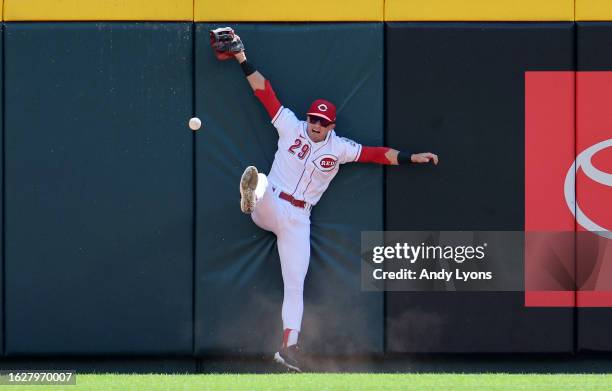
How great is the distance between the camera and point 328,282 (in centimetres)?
1011

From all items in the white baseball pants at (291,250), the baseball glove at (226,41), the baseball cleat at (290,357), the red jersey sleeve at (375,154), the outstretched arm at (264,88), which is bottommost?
the baseball cleat at (290,357)

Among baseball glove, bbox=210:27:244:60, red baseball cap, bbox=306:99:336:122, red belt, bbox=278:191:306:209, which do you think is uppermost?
baseball glove, bbox=210:27:244:60

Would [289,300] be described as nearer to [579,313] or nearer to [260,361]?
[260,361]

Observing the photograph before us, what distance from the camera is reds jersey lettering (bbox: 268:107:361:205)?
9.92 m

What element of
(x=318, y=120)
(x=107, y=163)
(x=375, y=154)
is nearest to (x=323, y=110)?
(x=318, y=120)

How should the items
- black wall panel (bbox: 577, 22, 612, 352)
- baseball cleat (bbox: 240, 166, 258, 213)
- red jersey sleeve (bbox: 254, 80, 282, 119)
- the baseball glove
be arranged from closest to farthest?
1. baseball cleat (bbox: 240, 166, 258, 213)
2. the baseball glove
3. red jersey sleeve (bbox: 254, 80, 282, 119)
4. black wall panel (bbox: 577, 22, 612, 352)

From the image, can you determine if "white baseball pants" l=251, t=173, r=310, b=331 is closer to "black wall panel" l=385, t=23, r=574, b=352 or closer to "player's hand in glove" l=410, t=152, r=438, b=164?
"black wall panel" l=385, t=23, r=574, b=352

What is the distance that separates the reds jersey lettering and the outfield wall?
0.13 meters

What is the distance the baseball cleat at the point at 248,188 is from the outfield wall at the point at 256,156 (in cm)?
56

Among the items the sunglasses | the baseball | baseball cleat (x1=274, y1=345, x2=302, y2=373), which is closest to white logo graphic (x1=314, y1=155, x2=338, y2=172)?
the sunglasses

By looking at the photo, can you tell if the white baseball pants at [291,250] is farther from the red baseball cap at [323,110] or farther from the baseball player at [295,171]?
the red baseball cap at [323,110]

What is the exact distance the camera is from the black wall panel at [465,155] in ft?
33.0

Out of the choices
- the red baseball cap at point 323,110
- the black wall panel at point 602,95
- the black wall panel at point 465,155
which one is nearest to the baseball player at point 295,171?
the red baseball cap at point 323,110

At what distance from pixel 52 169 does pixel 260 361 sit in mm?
2091
